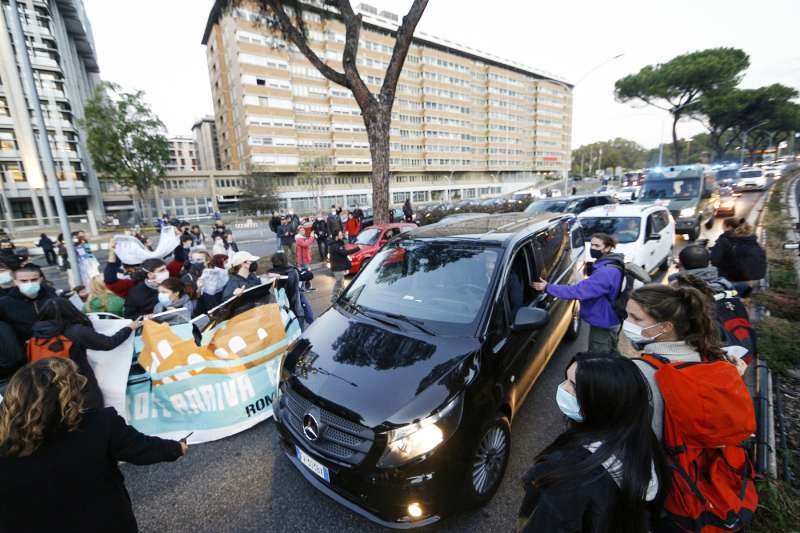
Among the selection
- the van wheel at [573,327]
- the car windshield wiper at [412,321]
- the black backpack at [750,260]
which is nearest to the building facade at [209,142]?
the van wheel at [573,327]

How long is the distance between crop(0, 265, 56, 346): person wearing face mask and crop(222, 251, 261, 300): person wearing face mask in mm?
1678

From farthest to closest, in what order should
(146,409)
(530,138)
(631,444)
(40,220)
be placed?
(530,138) → (40,220) → (146,409) → (631,444)

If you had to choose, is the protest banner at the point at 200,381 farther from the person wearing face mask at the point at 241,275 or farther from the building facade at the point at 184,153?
the building facade at the point at 184,153

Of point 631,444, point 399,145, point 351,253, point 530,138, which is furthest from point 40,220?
point 530,138

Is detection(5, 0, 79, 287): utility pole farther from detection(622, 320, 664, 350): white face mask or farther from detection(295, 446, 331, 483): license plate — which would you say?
detection(622, 320, 664, 350): white face mask

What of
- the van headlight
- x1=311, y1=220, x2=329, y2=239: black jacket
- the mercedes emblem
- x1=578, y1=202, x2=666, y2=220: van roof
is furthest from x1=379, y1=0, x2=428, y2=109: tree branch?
the van headlight

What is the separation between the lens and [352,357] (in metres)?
2.65

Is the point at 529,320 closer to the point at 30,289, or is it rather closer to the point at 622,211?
the point at 30,289

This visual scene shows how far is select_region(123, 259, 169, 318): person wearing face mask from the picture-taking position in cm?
418

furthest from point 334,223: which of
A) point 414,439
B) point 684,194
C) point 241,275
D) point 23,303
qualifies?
point 684,194

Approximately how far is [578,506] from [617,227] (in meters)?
7.76

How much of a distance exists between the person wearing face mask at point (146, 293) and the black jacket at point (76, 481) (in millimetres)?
3048

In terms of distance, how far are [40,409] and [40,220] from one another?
38.1m

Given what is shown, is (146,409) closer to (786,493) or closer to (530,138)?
(786,493)
